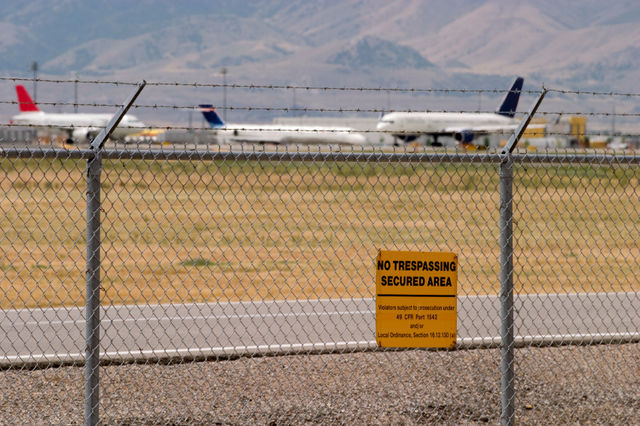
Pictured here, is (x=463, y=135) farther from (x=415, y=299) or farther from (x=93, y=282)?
(x=93, y=282)

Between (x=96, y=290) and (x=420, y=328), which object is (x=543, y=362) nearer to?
(x=420, y=328)

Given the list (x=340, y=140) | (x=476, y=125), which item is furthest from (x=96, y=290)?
(x=476, y=125)

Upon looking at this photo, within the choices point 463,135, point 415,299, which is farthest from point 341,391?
point 463,135

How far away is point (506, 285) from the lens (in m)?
6.10

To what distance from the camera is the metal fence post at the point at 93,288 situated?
543 centimetres

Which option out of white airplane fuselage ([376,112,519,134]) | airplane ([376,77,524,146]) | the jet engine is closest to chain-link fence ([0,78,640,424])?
the jet engine

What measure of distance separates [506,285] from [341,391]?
1.90m

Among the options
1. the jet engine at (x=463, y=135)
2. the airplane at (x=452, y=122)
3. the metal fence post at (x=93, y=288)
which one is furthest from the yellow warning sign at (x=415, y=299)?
the airplane at (x=452, y=122)

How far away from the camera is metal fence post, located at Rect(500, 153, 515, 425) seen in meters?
6.08

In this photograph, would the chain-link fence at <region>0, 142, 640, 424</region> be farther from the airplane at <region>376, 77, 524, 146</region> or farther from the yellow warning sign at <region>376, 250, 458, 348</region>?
the airplane at <region>376, 77, 524, 146</region>

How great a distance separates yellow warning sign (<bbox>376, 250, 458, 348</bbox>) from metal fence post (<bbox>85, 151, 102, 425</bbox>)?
1703mm

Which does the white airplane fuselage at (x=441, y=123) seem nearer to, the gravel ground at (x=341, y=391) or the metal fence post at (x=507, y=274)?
the gravel ground at (x=341, y=391)

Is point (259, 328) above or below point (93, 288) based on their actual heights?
below

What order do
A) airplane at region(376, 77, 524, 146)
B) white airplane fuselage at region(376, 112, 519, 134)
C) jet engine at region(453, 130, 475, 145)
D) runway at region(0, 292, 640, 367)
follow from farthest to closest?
white airplane fuselage at region(376, 112, 519, 134), airplane at region(376, 77, 524, 146), jet engine at region(453, 130, 475, 145), runway at region(0, 292, 640, 367)
